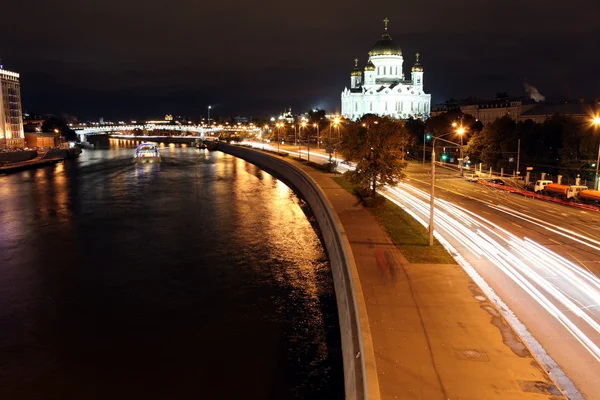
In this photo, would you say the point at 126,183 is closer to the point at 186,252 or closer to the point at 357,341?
the point at 186,252

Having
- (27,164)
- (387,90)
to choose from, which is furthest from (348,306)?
(387,90)

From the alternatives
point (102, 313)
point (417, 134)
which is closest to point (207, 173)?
point (417, 134)

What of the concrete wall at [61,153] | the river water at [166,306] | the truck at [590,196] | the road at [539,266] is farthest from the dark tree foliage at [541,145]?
the concrete wall at [61,153]

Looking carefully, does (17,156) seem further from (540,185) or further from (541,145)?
(540,185)

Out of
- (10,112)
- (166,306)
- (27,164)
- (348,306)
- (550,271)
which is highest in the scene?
(10,112)

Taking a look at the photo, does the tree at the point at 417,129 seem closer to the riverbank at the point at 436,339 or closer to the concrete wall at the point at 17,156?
the concrete wall at the point at 17,156

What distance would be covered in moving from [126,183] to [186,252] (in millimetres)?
34336

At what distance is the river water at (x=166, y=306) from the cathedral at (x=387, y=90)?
8768 cm

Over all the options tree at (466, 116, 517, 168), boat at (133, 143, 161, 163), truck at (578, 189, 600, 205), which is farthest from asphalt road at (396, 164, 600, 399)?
boat at (133, 143, 161, 163)

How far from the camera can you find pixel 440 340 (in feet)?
38.2

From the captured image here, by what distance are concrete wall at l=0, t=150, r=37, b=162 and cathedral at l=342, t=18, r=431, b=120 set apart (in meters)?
72.9

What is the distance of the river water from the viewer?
1423 centimetres

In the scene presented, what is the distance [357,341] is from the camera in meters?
11.9

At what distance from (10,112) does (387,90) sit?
275ft
